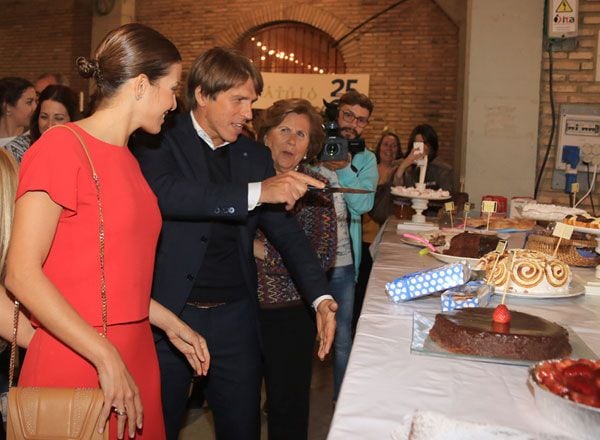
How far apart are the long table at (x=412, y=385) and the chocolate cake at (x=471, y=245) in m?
0.86

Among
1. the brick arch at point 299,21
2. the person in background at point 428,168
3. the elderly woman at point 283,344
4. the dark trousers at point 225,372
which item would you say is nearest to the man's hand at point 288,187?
the dark trousers at point 225,372

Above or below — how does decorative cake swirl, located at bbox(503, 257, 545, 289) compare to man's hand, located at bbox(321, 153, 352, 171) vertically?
below

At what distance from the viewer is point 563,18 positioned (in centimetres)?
583

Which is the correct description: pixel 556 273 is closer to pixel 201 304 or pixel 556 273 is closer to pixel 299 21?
pixel 201 304

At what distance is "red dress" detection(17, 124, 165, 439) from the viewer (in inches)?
62.1

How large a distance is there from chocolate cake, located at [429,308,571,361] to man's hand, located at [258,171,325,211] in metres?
0.60

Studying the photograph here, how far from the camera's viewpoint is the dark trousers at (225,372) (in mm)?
2338

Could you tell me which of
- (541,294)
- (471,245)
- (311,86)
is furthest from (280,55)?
(541,294)

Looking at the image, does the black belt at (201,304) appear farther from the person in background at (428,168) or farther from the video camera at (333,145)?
the person in background at (428,168)

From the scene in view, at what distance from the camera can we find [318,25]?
1098 centimetres

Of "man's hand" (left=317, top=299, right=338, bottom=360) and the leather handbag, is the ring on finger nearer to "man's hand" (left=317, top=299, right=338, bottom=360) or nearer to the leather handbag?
the leather handbag

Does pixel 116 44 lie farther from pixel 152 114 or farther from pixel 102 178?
pixel 102 178

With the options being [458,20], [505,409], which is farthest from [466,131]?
[505,409]

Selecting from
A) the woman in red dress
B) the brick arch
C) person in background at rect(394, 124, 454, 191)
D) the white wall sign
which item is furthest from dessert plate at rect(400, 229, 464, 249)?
the brick arch
